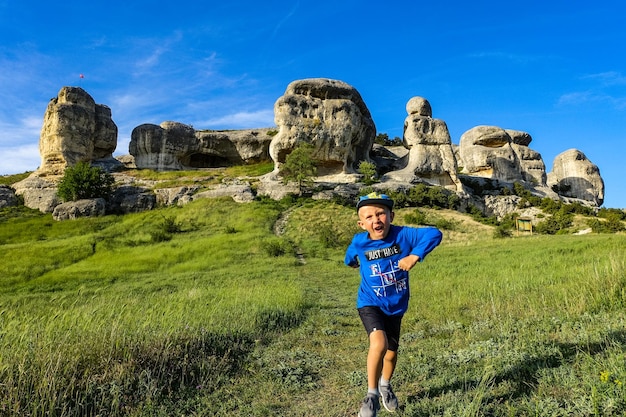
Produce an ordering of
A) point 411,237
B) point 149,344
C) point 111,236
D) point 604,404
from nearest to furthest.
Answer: point 604,404 → point 411,237 → point 149,344 → point 111,236

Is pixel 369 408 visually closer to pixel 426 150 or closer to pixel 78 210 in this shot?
pixel 78 210

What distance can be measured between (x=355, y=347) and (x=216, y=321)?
246 centimetres

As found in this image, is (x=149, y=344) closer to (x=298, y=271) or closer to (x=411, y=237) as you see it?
(x=411, y=237)

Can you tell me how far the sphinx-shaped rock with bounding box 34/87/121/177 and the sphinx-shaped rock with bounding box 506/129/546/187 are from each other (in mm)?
62340

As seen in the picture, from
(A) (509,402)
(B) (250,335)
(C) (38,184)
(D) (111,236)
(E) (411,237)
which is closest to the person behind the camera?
(A) (509,402)

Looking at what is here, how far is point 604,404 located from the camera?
125 inches

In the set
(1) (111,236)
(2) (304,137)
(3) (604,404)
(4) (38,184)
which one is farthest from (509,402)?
(4) (38,184)

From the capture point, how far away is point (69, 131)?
55125 millimetres

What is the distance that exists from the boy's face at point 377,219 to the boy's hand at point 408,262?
18.1 inches

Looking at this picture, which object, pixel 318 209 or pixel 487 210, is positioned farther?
pixel 487 210

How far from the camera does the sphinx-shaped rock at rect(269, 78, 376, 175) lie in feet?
172

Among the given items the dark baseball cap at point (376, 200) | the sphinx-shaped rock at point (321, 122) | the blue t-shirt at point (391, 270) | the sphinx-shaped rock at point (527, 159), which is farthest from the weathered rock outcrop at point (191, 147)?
the blue t-shirt at point (391, 270)

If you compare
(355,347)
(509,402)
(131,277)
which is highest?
(509,402)

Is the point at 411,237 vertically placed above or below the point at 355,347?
above
